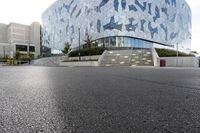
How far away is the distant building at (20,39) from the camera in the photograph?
327 ft

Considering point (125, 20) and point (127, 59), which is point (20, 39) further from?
point (127, 59)

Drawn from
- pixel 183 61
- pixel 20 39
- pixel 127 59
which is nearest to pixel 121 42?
pixel 127 59

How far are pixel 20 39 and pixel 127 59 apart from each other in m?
83.3

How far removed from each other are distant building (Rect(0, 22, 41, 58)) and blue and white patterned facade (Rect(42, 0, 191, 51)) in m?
24.2

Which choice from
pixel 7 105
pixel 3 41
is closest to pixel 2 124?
pixel 7 105

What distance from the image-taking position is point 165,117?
2.73 metres

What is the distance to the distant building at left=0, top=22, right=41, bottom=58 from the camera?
99.8 meters

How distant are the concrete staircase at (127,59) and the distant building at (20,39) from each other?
6972 centimetres

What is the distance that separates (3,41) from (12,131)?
388ft

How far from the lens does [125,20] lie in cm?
5953

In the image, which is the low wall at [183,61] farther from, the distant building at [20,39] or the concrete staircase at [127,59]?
the distant building at [20,39]

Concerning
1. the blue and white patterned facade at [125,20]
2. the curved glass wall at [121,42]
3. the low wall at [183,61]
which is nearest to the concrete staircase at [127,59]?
the low wall at [183,61]

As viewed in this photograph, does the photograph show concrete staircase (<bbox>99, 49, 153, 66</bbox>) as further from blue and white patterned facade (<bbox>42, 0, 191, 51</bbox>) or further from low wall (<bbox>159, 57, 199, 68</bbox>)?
blue and white patterned facade (<bbox>42, 0, 191, 51</bbox>)

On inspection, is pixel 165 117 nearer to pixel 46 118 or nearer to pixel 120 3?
pixel 46 118
